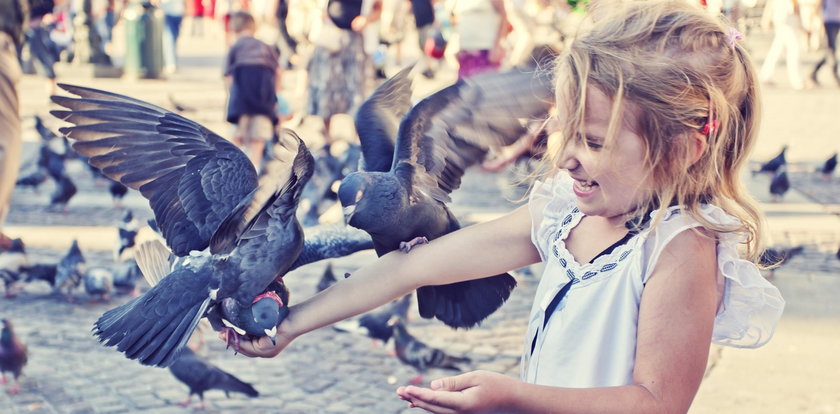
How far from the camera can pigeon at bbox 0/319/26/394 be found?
188 inches

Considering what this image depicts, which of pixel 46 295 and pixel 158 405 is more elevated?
pixel 158 405

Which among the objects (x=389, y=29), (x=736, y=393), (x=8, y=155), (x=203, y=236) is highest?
(x=203, y=236)

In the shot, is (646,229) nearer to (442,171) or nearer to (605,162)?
(605,162)

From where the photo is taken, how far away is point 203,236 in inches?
98.9

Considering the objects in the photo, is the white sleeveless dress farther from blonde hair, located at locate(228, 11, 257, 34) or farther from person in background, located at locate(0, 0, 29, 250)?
blonde hair, located at locate(228, 11, 257, 34)

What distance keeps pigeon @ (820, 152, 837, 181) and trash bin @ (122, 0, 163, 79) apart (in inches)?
455

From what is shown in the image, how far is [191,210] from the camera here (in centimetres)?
248

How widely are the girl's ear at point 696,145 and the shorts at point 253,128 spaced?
7245 millimetres

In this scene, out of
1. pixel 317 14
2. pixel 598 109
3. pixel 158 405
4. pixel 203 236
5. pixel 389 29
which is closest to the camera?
pixel 598 109

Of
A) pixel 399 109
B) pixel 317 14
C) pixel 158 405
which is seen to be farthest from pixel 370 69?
pixel 399 109

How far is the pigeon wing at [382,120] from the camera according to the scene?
297 centimetres

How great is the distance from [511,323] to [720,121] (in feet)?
13.5

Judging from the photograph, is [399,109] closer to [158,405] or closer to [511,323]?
[158,405]

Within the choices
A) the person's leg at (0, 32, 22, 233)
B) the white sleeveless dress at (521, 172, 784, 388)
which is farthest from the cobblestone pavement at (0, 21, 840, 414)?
the white sleeveless dress at (521, 172, 784, 388)
